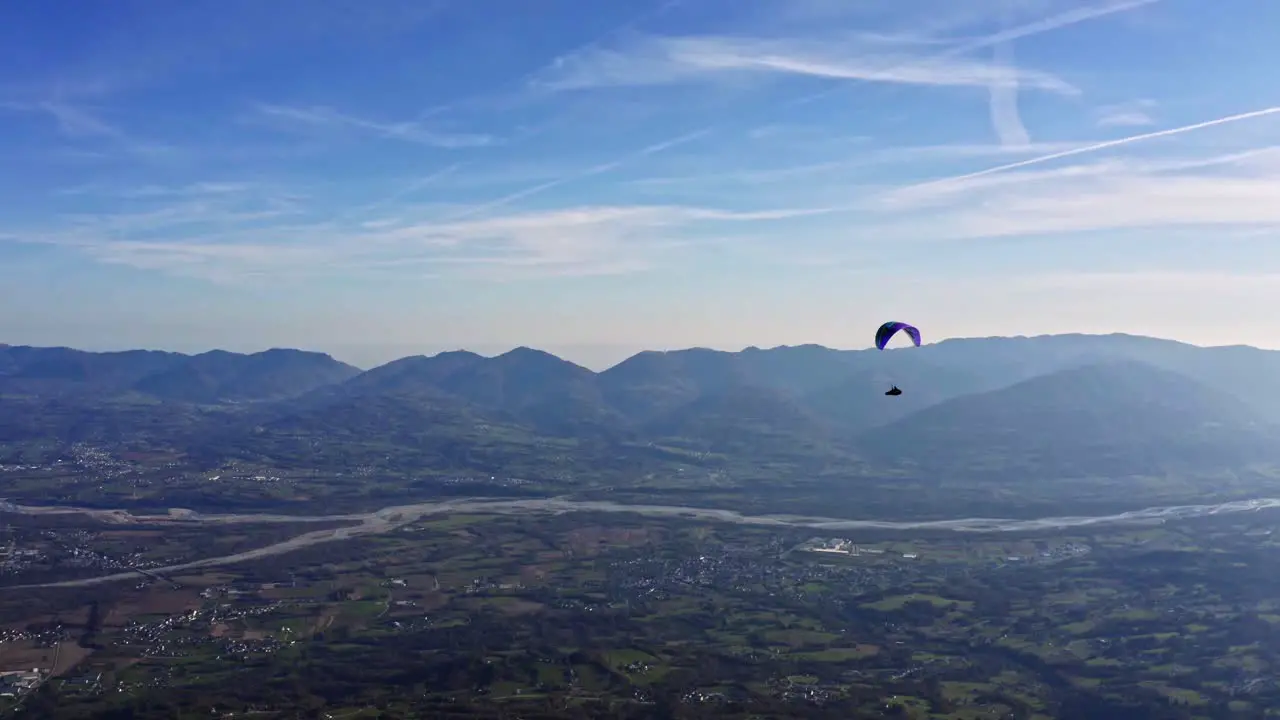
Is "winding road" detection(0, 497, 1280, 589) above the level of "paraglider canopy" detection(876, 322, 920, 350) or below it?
below

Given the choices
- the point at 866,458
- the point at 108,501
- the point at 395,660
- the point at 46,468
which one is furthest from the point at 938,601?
the point at 46,468

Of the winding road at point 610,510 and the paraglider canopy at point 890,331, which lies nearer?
the paraglider canopy at point 890,331

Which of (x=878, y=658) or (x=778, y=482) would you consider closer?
(x=878, y=658)

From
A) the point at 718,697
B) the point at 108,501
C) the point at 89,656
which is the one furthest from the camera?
the point at 108,501

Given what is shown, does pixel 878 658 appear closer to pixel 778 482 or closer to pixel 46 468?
pixel 778 482

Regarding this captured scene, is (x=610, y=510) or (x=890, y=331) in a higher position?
(x=890, y=331)

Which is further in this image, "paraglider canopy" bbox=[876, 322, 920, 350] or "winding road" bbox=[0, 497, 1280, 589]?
"winding road" bbox=[0, 497, 1280, 589]

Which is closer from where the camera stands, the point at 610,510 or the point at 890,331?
the point at 890,331

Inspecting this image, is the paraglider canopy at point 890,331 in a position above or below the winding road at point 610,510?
above
